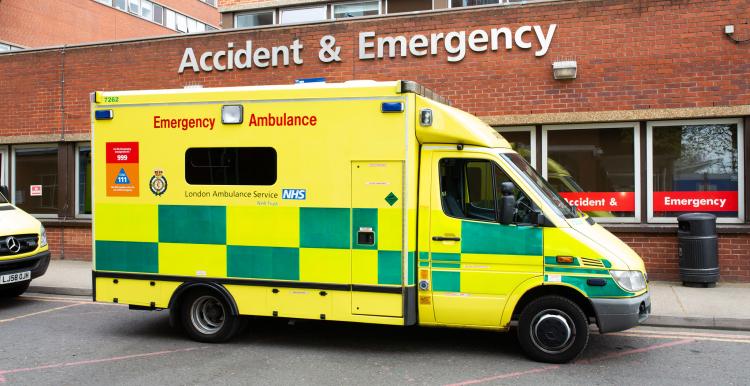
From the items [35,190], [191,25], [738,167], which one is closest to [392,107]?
[738,167]

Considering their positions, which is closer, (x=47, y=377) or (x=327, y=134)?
(x=47, y=377)

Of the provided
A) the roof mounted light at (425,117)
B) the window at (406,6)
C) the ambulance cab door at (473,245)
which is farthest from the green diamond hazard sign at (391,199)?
the window at (406,6)

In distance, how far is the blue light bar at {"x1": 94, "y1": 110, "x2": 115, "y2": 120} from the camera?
7.00 meters

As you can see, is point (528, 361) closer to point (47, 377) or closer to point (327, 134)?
point (327, 134)

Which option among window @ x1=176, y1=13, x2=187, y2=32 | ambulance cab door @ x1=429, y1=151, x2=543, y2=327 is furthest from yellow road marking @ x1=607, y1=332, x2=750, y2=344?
window @ x1=176, y1=13, x2=187, y2=32

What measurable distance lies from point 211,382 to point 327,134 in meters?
2.60

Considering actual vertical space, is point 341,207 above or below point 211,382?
above

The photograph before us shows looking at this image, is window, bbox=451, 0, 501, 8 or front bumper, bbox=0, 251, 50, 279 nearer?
front bumper, bbox=0, 251, 50, 279

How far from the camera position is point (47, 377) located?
5.63 m

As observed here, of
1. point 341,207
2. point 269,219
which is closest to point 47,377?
point 269,219

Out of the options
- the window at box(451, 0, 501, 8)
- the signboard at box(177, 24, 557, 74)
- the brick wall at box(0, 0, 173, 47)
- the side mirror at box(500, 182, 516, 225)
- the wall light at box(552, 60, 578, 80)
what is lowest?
the side mirror at box(500, 182, 516, 225)

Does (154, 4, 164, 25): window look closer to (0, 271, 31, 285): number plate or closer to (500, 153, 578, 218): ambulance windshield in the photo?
(0, 271, 31, 285): number plate

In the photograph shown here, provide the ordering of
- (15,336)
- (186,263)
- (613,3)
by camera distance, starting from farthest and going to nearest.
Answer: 1. (613,3)
2. (15,336)
3. (186,263)

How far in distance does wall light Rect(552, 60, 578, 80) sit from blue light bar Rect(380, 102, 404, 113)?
5289 mm
